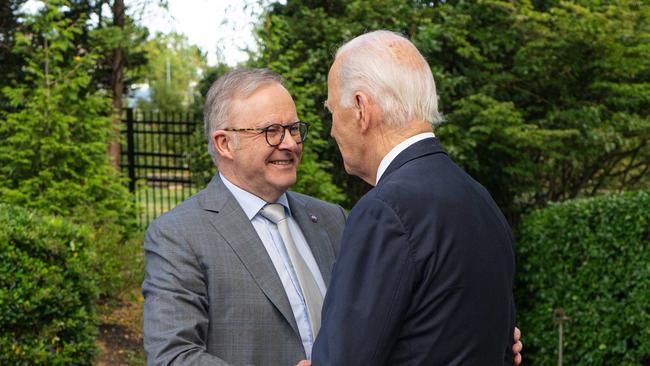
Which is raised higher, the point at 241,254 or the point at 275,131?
the point at 275,131

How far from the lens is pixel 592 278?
778 centimetres

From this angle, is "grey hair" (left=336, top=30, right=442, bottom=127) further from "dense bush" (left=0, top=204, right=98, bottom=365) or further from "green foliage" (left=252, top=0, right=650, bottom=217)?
"green foliage" (left=252, top=0, right=650, bottom=217)

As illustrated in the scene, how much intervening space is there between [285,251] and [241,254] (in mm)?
199

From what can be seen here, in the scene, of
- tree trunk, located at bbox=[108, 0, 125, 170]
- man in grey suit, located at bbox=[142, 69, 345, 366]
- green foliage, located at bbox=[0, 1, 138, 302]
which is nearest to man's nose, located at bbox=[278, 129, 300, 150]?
man in grey suit, located at bbox=[142, 69, 345, 366]

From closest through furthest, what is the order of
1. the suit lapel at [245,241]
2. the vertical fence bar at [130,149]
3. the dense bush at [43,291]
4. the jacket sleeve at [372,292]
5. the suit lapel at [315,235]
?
the jacket sleeve at [372,292] → the suit lapel at [245,241] → the suit lapel at [315,235] → the dense bush at [43,291] → the vertical fence bar at [130,149]

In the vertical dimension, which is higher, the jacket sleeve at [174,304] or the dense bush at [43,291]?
the jacket sleeve at [174,304]

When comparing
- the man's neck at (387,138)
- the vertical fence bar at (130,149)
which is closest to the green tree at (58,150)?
the vertical fence bar at (130,149)

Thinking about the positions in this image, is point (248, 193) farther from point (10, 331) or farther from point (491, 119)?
point (491, 119)

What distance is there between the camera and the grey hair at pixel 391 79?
195 centimetres

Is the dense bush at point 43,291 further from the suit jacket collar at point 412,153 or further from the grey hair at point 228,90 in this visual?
the suit jacket collar at point 412,153

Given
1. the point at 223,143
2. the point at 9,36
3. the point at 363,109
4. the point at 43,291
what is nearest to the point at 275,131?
the point at 223,143

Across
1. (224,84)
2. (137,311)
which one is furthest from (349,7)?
(224,84)

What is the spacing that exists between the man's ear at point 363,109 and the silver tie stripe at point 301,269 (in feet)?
2.56

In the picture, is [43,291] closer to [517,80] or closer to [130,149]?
[517,80]
